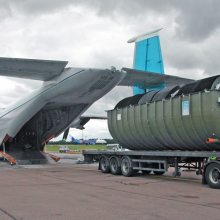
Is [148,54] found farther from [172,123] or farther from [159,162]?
[159,162]

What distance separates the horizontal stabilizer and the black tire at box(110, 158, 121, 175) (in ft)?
25.7

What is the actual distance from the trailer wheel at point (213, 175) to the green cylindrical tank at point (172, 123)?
90 cm

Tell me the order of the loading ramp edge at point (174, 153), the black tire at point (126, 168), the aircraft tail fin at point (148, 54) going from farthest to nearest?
the aircraft tail fin at point (148, 54), the black tire at point (126, 168), the loading ramp edge at point (174, 153)

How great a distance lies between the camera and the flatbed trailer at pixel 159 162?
9.69 meters

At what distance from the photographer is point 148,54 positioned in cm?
2556

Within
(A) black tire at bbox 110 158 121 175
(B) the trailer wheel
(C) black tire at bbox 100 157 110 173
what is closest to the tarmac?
(B) the trailer wheel

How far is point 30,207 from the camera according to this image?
22.2ft

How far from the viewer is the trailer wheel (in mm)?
9391

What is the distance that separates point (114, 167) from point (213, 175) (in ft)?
19.6

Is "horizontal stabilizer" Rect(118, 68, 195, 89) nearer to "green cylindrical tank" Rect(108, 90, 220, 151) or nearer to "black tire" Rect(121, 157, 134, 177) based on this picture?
"green cylindrical tank" Rect(108, 90, 220, 151)

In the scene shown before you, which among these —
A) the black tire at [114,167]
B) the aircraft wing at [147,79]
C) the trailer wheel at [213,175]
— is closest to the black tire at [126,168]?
the black tire at [114,167]

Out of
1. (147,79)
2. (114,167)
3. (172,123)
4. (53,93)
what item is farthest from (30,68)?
(172,123)

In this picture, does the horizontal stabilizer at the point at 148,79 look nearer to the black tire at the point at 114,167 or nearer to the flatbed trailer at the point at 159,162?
the flatbed trailer at the point at 159,162

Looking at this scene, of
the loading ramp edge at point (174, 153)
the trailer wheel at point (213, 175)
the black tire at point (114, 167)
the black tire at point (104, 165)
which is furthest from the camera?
the black tire at point (104, 165)
